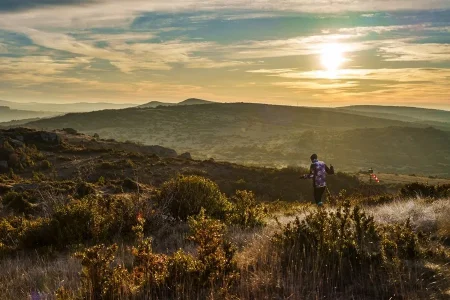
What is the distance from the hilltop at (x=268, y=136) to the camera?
109000mm

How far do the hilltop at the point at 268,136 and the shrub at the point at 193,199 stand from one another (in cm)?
7706

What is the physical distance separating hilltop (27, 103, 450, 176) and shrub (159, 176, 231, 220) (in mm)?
77058

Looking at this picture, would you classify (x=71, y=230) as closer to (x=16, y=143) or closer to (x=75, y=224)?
(x=75, y=224)

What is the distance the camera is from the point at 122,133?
142 metres

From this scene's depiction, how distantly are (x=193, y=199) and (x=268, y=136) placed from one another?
13880cm

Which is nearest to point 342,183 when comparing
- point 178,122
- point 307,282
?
point 307,282

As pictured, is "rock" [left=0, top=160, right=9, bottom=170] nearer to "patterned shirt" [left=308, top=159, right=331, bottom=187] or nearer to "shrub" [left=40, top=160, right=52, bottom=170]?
"shrub" [left=40, top=160, right=52, bottom=170]

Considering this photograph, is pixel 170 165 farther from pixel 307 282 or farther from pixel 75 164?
pixel 307 282

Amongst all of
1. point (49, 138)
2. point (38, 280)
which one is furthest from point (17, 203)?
point (49, 138)

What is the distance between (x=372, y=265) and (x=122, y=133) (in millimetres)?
143671

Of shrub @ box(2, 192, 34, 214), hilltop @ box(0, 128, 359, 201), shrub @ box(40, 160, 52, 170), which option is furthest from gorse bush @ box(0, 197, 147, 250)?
shrub @ box(40, 160, 52, 170)

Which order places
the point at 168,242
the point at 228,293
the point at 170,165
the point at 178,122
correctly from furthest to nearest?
1. the point at 178,122
2. the point at 170,165
3. the point at 168,242
4. the point at 228,293

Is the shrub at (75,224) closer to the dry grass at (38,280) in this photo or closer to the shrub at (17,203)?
the dry grass at (38,280)

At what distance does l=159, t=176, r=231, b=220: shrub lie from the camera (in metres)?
10.2
